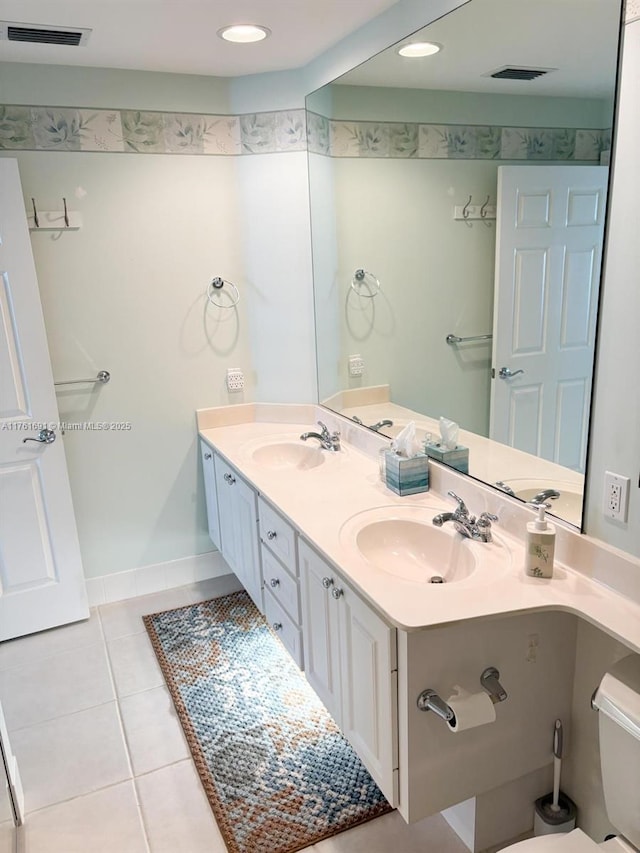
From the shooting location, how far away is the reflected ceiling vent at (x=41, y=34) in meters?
2.09

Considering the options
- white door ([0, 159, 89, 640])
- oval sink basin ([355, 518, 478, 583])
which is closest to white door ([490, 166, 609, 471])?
oval sink basin ([355, 518, 478, 583])

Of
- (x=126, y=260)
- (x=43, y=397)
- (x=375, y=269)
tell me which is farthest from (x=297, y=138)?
(x=43, y=397)

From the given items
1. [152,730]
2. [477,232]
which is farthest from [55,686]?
[477,232]

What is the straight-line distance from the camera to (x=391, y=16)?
2.07 meters

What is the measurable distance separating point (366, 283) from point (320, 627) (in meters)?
1.47

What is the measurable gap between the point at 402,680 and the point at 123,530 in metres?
2.00

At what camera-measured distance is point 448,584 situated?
5.09ft

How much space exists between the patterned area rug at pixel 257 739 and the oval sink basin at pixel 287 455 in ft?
2.50

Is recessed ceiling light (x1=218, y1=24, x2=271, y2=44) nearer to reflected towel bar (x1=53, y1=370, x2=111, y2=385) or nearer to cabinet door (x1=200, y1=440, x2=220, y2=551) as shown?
reflected towel bar (x1=53, y1=370, x2=111, y2=385)

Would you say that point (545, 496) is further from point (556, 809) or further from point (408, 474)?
point (556, 809)

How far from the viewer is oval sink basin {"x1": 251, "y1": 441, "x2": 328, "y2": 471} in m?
2.75

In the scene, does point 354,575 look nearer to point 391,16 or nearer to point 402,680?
point 402,680

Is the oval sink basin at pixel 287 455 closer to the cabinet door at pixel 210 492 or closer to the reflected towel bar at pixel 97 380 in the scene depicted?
the cabinet door at pixel 210 492

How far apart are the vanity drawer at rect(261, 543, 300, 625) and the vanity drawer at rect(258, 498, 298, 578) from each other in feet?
0.12
